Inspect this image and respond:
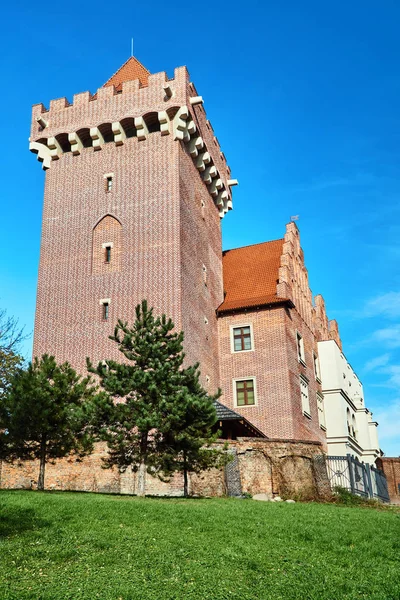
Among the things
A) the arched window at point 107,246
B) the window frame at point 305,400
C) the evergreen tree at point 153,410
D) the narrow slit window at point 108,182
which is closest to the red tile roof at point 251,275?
the window frame at point 305,400

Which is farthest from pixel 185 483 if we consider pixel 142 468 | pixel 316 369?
pixel 316 369

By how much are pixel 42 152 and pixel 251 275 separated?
12428mm

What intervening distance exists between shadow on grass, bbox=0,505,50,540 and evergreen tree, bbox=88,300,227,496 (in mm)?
4776

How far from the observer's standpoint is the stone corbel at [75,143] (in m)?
28.5

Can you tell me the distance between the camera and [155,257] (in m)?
25.8

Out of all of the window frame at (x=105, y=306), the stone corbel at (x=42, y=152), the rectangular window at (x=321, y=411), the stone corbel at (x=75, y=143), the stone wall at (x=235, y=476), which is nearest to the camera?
the stone wall at (x=235, y=476)

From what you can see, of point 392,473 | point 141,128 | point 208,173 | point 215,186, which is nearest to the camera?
point 141,128

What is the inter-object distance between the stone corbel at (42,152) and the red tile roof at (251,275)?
36.4 ft

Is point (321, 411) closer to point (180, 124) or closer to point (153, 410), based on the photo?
point (180, 124)

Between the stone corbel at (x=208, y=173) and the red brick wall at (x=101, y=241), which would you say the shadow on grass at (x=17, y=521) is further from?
the stone corbel at (x=208, y=173)

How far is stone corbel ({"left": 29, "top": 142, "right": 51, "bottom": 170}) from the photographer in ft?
96.1

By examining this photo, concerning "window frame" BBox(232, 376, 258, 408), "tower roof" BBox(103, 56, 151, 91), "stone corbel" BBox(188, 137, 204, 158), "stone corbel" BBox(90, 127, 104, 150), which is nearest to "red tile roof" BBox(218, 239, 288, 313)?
"window frame" BBox(232, 376, 258, 408)

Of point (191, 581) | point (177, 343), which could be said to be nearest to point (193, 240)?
point (177, 343)

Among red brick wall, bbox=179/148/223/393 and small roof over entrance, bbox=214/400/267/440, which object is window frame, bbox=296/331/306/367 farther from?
small roof over entrance, bbox=214/400/267/440
